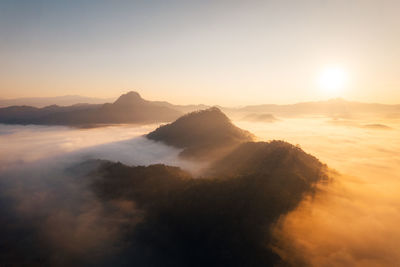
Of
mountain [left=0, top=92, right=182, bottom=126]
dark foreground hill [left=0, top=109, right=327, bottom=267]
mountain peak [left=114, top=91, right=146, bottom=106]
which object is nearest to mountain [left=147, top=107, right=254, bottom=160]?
dark foreground hill [left=0, top=109, right=327, bottom=267]

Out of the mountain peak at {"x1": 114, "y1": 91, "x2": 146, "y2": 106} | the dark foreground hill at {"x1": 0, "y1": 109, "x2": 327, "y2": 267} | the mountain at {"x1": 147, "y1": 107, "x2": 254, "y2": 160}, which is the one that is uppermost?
the mountain peak at {"x1": 114, "y1": 91, "x2": 146, "y2": 106}

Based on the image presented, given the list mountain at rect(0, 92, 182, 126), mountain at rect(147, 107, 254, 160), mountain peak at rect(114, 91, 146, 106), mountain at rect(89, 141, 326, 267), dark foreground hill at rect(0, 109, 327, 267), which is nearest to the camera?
mountain at rect(89, 141, 326, 267)

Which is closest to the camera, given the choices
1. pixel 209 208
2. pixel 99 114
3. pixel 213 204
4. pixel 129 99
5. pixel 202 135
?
pixel 209 208

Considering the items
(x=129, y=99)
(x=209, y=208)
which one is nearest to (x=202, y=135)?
(x=209, y=208)

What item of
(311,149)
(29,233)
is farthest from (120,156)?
(311,149)

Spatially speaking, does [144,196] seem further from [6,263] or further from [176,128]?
[176,128]

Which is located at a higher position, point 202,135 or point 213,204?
point 202,135

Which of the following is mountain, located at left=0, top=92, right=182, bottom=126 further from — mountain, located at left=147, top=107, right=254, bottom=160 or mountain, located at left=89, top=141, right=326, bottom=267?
mountain, located at left=89, top=141, right=326, bottom=267

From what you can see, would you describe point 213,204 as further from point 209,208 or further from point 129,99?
point 129,99
